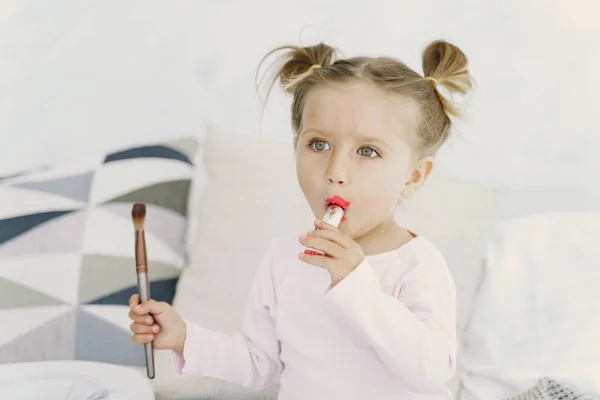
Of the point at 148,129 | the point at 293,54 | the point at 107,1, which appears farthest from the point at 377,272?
the point at 107,1

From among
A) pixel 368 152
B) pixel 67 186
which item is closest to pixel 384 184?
pixel 368 152

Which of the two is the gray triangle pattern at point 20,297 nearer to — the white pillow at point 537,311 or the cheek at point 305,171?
the cheek at point 305,171

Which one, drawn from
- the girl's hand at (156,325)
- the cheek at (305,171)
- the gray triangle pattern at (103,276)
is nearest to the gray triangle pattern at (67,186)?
the gray triangle pattern at (103,276)

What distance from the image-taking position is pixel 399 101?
0.81 metres

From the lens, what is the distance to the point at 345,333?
83cm

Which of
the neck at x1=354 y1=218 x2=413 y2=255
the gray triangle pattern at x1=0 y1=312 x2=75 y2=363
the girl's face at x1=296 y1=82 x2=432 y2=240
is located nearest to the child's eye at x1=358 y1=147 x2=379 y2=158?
the girl's face at x1=296 y1=82 x2=432 y2=240

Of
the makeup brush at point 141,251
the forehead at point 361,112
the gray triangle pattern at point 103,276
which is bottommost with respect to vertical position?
the gray triangle pattern at point 103,276

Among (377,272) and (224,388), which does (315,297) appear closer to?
(377,272)

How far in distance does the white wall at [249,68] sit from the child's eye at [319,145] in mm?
621

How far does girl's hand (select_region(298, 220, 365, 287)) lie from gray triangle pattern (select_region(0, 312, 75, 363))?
0.55 meters

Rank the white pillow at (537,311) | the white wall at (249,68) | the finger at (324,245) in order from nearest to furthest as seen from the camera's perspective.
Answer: the finger at (324,245), the white pillow at (537,311), the white wall at (249,68)

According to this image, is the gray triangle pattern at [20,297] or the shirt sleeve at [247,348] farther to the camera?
the gray triangle pattern at [20,297]

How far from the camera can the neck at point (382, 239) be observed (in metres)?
0.85

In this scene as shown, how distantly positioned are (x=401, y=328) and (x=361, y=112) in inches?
9.2
